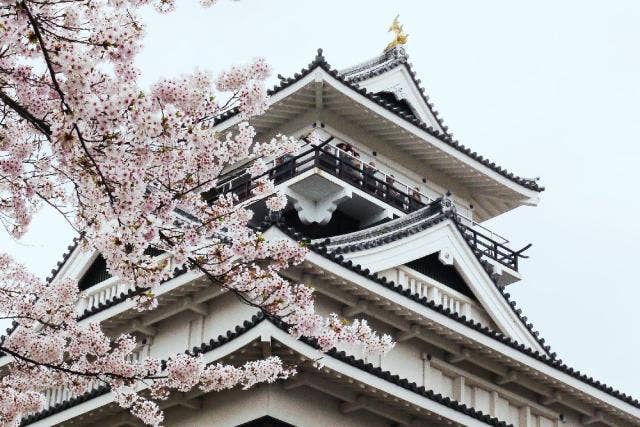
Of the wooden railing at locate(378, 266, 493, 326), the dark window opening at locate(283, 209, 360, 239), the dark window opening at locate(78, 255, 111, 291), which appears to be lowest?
the wooden railing at locate(378, 266, 493, 326)

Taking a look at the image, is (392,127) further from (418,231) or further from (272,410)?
(272,410)

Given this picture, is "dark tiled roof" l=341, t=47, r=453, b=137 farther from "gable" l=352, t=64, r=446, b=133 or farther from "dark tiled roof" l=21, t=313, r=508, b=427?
"dark tiled roof" l=21, t=313, r=508, b=427

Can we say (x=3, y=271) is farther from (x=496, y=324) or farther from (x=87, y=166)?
(x=496, y=324)

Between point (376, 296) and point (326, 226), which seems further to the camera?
point (326, 226)

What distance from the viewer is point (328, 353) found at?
13641mm

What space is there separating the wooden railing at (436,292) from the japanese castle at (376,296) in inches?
1.7

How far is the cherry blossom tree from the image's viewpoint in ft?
22.3

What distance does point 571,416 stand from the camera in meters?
19.4

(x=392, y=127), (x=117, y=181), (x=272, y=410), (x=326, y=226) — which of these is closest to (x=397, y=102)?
(x=392, y=127)

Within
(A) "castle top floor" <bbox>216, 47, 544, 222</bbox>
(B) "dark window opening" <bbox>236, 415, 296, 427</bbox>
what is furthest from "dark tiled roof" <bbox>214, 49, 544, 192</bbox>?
(B) "dark window opening" <bbox>236, 415, 296, 427</bbox>

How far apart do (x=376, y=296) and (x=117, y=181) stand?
31.7 feet

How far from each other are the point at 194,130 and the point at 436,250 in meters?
12.3

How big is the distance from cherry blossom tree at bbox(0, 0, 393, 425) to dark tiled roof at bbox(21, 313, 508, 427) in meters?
2.36

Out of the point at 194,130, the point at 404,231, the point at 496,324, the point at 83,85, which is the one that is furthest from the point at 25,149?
the point at 496,324
